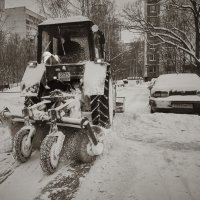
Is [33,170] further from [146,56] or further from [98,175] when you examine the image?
[146,56]

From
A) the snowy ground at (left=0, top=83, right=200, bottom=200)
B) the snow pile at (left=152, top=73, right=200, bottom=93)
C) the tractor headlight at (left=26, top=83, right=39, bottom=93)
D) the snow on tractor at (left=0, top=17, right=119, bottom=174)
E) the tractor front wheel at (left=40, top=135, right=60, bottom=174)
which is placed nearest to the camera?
the snowy ground at (left=0, top=83, right=200, bottom=200)

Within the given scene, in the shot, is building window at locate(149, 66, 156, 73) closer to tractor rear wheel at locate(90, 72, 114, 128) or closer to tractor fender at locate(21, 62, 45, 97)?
tractor fender at locate(21, 62, 45, 97)

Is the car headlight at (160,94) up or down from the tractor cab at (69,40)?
down

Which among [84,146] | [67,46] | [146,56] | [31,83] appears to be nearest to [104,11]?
[67,46]

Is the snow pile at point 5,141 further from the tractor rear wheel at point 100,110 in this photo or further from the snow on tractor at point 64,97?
the tractor rear wheel at point 100,110

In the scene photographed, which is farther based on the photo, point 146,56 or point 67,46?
point 146,56

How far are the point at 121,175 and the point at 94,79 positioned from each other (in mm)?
2069

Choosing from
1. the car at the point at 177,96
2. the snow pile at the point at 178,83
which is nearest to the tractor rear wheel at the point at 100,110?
the car at the point at 177,96

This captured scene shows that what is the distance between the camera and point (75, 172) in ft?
13.1

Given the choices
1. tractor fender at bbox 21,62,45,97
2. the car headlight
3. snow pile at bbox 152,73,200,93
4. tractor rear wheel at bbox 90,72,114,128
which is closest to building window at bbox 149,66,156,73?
snow pile at bbox 152,73,200,93

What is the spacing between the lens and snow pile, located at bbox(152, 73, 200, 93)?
823cm

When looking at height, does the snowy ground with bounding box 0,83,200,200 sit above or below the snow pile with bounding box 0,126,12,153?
below

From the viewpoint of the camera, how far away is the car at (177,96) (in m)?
8.02

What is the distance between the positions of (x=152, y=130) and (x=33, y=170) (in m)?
3.59
